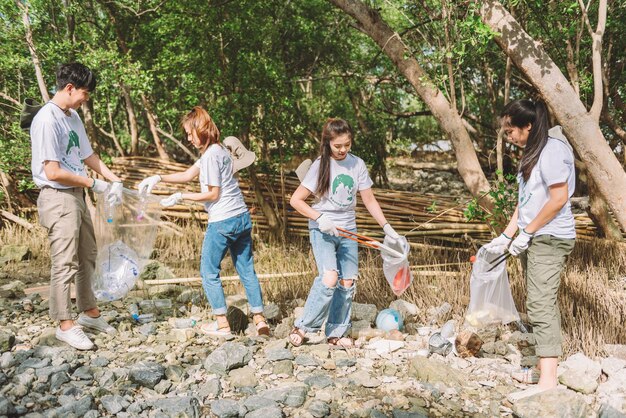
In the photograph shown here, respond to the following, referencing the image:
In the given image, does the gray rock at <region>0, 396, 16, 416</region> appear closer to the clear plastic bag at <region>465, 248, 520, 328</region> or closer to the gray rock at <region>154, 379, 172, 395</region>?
the gray rock at <region>154, 379, 172, 395</region>

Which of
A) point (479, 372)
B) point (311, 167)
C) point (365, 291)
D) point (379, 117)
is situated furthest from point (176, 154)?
point (479, 372)

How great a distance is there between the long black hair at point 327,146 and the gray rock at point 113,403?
4.54ft

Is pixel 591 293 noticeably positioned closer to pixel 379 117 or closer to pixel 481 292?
pixel 481 292

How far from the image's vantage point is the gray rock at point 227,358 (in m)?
2.83

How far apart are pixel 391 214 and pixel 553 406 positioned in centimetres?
380

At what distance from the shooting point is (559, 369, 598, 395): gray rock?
2.58 m

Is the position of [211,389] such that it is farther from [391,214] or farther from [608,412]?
[391,214]

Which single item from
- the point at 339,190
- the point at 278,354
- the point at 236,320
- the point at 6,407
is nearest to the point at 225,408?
the point at 278,354

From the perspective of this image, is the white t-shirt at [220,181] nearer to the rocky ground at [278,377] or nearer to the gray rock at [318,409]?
the rocky ground at [278,377]

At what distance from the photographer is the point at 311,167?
3.03m

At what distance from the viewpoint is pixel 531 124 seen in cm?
246

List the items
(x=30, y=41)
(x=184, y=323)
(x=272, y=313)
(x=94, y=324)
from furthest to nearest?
(x=30, y=41)
(x=272, y=313)
(x=184, y=323)
(x=94, y=324)

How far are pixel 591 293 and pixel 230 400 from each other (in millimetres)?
2398

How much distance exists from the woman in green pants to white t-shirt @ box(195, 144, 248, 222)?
1.52 meters
